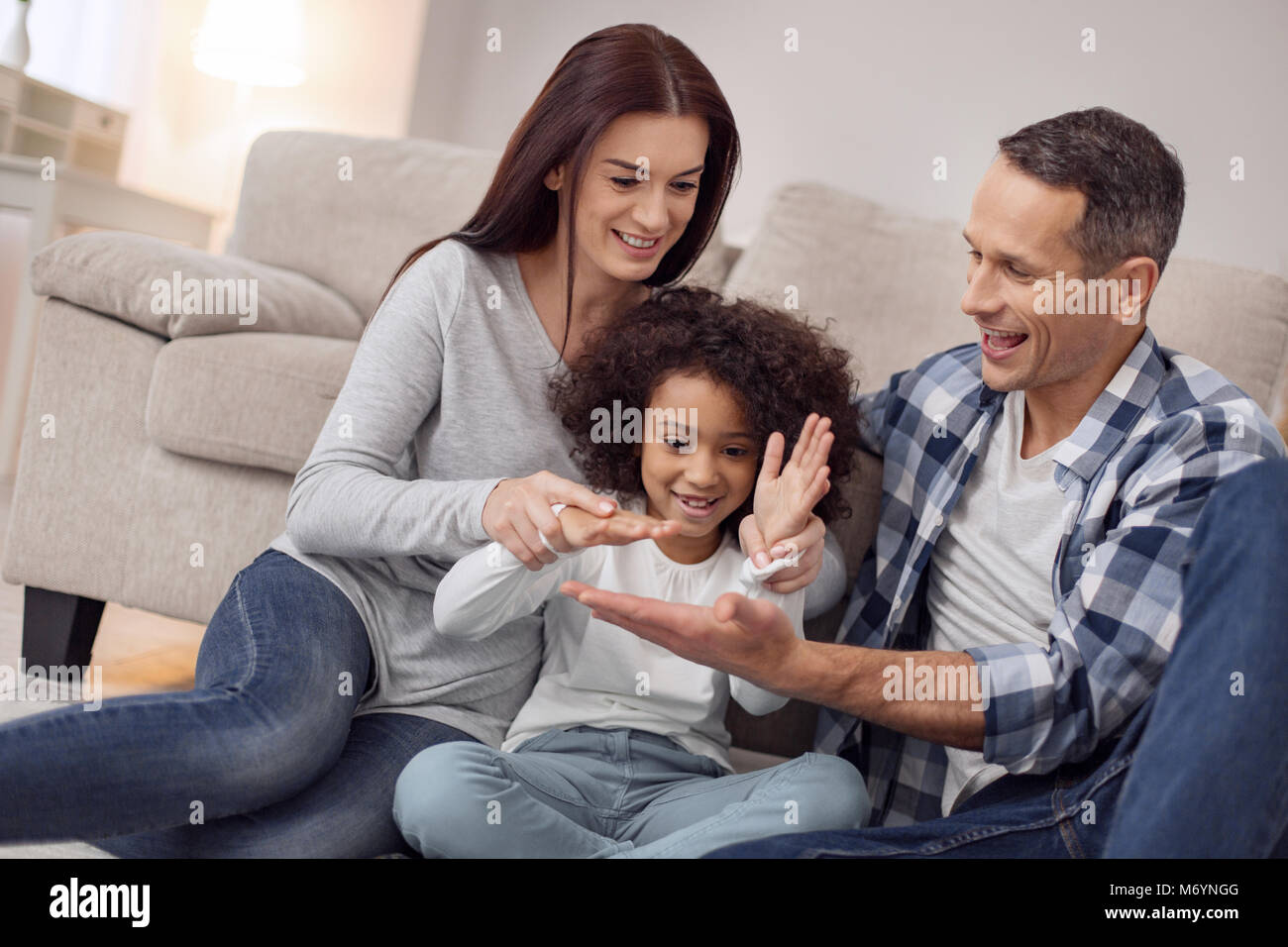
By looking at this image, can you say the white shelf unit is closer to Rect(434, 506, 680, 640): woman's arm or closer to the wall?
the wall

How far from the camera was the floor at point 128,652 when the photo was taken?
1.61 m

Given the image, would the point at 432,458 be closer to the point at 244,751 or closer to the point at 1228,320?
the point at 244,751

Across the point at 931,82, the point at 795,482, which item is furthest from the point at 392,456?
the point at 931,82

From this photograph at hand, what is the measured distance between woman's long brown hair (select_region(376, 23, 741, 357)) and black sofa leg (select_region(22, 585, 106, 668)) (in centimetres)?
78

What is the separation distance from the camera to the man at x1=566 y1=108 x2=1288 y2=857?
0.90 m

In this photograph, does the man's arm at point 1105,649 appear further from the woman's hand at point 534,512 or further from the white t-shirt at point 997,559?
the woman's hand at point 534,512

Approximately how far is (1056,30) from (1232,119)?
495 millimetres

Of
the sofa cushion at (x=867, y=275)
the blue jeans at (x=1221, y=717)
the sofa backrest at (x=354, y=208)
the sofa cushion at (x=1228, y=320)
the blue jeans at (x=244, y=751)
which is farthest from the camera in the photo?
the sofa backrest at (x=354, y=208)

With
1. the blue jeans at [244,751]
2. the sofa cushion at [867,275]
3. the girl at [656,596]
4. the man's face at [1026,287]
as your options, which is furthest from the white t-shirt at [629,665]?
the sofa cushion at [867,275]

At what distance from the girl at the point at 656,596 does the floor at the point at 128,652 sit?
77cm

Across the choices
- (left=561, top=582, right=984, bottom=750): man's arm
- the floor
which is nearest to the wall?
the floor

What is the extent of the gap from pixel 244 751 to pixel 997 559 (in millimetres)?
774
